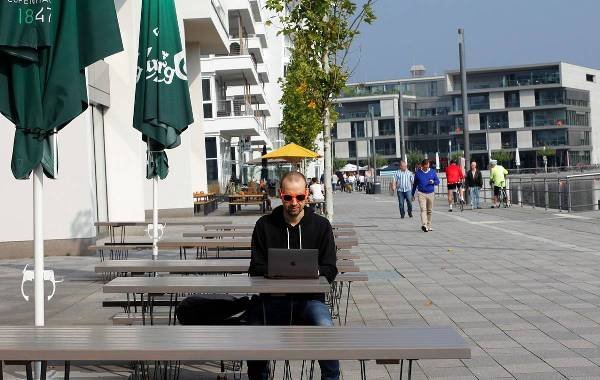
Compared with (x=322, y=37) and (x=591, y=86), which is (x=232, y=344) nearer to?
(x=322, y=37)

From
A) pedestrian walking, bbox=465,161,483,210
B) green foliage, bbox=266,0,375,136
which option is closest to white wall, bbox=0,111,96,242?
green foliage, bbox=266,0,375,136

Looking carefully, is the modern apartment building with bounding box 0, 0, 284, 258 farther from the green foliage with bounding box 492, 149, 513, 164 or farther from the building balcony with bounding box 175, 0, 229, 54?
the green foliage with bounding box 492, 149, 513, 164

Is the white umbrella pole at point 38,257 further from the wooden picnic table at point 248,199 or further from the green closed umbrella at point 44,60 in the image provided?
the wooden picnic table at point 248,199

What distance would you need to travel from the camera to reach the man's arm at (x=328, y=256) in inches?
251

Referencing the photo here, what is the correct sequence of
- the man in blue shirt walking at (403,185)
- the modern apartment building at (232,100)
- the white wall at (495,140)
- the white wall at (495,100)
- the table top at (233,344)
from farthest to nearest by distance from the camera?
the white wall at (495,100), the white wall at (495,140), the modern apartment building at (232,100), the man in blue shirt walking at (403,185), the table top at (233,344)

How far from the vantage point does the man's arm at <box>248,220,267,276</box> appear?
6.41 meters

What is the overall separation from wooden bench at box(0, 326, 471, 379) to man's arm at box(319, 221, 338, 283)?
1.56 m

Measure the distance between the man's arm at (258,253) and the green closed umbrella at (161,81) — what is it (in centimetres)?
451

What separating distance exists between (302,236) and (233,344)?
6.78ft

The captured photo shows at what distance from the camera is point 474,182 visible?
111 ft

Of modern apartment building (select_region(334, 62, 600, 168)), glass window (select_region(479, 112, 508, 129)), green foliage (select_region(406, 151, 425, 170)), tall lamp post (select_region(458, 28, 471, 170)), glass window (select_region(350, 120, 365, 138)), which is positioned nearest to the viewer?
tall lamp post (select_region(458, 28, 471, 170))

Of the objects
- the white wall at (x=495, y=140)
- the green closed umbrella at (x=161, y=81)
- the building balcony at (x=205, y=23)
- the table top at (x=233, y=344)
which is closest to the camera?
the table top at (x=233, y=344)

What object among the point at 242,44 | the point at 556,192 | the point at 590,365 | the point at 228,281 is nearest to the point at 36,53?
the point at 228,281

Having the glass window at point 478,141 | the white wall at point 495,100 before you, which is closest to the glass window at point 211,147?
the glass window at point 478,141
